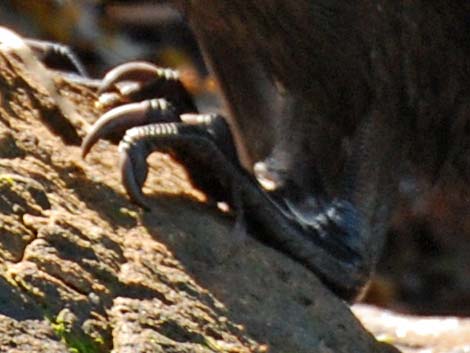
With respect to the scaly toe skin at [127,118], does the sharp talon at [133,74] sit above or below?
above

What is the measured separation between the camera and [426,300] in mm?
4527

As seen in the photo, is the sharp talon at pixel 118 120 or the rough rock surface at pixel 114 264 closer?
the rough rock surface at pixel 114 264

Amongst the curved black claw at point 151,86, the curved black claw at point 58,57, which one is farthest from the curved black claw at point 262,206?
the curved black claw at point 58,57

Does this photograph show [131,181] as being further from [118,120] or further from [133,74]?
[133,74]

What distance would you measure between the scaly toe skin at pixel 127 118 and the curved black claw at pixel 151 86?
12 cm

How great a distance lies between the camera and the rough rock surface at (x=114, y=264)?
1894 millimetres

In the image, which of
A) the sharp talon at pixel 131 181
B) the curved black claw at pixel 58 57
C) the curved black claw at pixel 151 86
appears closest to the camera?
the sharp talon at pixel 131 181

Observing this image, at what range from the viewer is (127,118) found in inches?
91.2

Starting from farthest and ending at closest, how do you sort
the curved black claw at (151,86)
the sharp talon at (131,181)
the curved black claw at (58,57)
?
1. the curved black claw at (58,57)
2. the curved black claw at (151,86)
3. the sharp talon at (131,181)

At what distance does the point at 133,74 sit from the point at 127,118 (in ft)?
0.90

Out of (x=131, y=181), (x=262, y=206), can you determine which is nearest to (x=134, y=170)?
(x=131, y=181)

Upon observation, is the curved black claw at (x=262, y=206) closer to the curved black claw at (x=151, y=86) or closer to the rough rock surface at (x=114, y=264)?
the rough rock surface at (x=114, y=264)

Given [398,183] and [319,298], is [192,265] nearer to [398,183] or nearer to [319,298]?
[319,298]

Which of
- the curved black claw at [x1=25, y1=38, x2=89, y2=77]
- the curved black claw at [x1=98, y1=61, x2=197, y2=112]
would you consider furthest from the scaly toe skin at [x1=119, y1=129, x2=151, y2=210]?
the curved black claw at [x1=25, y1=38, x2=89, y2=77]
